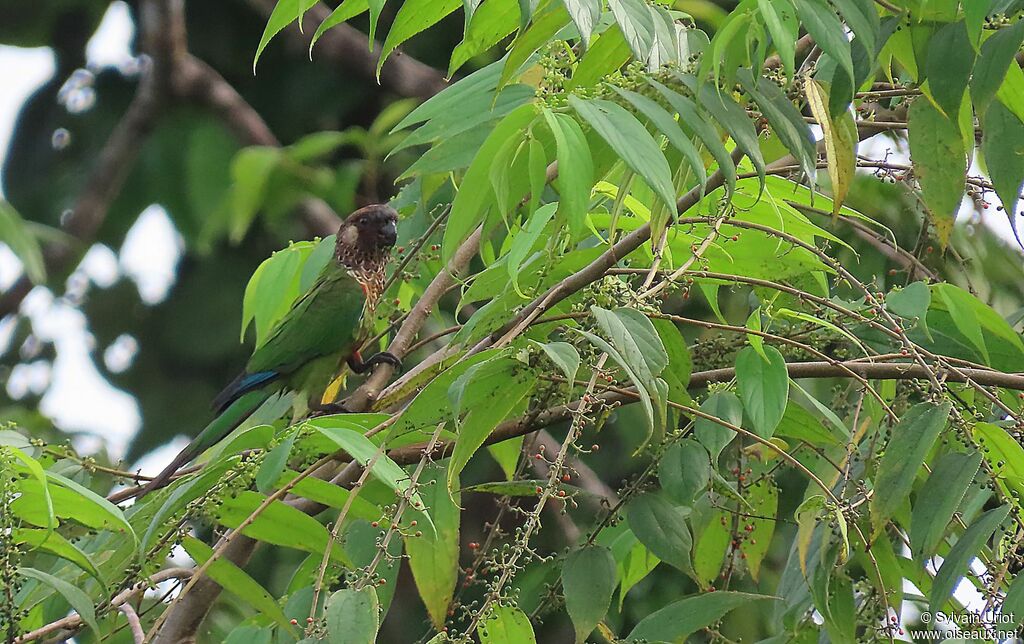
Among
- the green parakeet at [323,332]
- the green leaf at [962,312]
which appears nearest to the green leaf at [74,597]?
the green leaf at [962,312]

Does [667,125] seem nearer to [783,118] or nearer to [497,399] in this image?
[783,118]

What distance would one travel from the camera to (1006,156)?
4.92 feet

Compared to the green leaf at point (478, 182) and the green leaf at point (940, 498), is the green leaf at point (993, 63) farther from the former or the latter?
the green leaf at point (478, 182)

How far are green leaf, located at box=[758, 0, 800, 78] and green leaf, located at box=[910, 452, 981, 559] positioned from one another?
54 cm

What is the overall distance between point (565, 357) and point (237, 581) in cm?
66

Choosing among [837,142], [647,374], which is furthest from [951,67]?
[647,374]

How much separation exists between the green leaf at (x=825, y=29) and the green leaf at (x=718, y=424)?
51 cm

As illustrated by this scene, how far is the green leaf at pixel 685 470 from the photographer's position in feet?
4.91

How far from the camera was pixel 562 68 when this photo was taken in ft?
4.83

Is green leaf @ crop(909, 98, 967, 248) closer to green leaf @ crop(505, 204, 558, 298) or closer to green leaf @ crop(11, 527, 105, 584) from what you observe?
green leaf @ crop(505, 204, 558, 298)

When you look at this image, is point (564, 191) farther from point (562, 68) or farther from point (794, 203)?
point (794, 203)

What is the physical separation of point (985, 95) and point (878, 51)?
0.45 ft

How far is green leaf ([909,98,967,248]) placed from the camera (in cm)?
156

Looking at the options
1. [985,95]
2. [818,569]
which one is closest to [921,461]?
[818,569]
